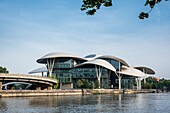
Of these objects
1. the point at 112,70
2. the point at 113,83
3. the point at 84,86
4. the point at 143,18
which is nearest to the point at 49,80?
the point at 84,86

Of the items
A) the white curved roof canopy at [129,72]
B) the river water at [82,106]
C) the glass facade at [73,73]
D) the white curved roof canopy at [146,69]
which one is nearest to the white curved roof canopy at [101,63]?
the glass facade at [73,73]

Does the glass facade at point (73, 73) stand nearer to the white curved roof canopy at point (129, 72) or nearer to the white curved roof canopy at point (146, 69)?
the white curved roof canopy at point (129, 72)

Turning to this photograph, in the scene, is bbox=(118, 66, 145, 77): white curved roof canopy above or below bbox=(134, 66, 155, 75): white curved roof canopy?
below

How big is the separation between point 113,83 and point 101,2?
115 m

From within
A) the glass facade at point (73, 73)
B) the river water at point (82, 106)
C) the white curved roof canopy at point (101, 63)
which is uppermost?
the white curved roof canopy at point (101, 63)

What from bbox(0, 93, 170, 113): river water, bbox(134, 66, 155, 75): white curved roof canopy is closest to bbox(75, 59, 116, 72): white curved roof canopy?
bbox(134, 66, 155, 75): white curved roof canopy

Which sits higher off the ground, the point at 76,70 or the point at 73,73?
the point at 76,70

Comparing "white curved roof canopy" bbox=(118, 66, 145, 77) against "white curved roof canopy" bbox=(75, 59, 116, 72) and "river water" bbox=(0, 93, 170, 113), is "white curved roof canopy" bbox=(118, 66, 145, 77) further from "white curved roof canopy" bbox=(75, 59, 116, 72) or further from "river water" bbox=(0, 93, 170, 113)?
"river water" bbox=(0, 93, 170, 113)

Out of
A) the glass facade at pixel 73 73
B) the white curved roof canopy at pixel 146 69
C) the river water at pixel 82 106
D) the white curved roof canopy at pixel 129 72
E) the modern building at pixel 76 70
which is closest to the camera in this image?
the river water at pixel 82 106

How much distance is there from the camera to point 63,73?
108188 millimetres

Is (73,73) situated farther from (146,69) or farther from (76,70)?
(146,69)

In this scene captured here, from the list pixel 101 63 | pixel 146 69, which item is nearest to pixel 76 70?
pixel 101 63

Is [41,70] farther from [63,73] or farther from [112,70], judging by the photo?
[112,70]

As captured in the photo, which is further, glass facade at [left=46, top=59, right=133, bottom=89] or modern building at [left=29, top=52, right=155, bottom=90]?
glass facade at [left=46, top=59, right=133, bottom=89]
